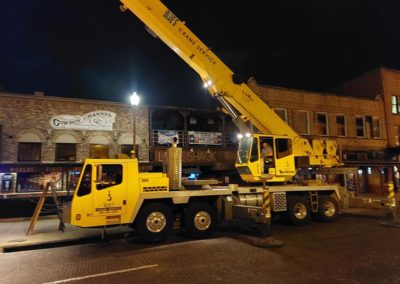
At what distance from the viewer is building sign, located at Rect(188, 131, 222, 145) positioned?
1986 cm

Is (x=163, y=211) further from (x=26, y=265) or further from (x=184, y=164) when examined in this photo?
(x=184, y=164)

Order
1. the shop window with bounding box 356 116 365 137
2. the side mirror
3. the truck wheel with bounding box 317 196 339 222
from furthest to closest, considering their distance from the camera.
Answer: the shop window with bounding box 356 116 365 137 < the truck wheel with bounding box 317 196 339 222 < the side mirror

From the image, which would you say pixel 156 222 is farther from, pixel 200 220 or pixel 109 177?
pixel 109 177

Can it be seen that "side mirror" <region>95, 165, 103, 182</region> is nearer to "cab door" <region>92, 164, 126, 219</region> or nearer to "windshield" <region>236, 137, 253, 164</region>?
"cab door" <region>92, 164, 126, 219</region>

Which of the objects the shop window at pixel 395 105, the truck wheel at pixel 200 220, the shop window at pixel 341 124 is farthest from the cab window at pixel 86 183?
the shop window at pixel 395 105

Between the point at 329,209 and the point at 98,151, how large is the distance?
12380mm

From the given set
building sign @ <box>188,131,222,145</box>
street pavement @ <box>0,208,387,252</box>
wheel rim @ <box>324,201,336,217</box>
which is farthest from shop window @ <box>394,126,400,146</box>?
wheel rim @ <box>324,201,336,217</box>

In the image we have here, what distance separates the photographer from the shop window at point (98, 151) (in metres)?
17.6

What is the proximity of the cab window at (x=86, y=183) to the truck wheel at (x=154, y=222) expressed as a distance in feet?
5.68

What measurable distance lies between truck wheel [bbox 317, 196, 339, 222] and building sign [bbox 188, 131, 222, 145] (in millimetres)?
8434

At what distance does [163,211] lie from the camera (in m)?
9.96

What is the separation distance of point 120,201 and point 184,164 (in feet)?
31.3

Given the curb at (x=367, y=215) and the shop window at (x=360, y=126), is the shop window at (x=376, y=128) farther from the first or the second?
the curb at (x=367, y=215)

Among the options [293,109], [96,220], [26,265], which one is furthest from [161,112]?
[26,265]
